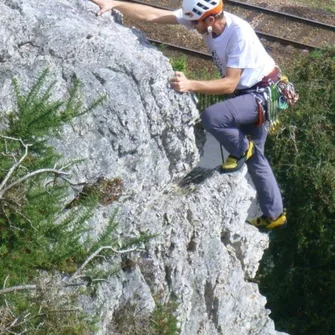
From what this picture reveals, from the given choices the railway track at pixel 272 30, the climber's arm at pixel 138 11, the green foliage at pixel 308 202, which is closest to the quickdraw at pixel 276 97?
the climber's arm at pixel 138 11

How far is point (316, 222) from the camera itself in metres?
11.4

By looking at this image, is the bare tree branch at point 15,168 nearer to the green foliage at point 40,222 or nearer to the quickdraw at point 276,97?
the green foliage at point 40,222

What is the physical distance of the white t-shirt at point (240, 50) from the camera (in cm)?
806

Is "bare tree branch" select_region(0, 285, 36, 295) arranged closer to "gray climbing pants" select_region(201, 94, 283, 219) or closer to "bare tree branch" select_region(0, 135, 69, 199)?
"bare tree branch" select_region(0, 135, 69, 199)

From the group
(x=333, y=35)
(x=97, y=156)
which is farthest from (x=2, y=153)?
(x=333, y=35)

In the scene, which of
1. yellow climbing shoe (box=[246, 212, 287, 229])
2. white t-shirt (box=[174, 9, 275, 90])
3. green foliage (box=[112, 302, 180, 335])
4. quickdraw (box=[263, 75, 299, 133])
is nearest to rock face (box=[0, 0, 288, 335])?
green foliage (box=[112, 302, 180, 335])

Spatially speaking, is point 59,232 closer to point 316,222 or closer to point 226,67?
point 226,67

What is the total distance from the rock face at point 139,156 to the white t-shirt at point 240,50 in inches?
22.1

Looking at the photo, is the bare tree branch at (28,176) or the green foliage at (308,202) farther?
the green foliage at (308,202)

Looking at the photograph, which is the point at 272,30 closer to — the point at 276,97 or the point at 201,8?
the point at 276,97

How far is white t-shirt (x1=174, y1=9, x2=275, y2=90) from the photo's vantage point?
806 centimetres

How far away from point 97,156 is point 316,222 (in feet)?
15.5

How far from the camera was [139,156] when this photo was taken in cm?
765

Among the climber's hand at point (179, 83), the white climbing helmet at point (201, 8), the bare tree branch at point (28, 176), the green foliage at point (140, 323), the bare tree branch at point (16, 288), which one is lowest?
the green foliage at point (140, 323)
